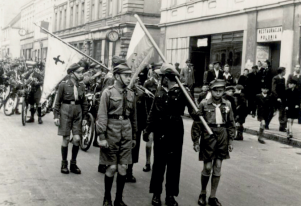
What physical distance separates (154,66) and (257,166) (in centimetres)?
288

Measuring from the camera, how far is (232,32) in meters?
21.7

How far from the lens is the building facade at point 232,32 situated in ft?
→ 58.5

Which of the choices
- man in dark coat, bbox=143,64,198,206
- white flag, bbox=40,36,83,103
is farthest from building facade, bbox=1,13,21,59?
man in dark coat, bbox=143,64,198,206

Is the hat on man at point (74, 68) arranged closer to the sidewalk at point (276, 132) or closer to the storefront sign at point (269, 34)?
the sidewalk at point (276, 132)

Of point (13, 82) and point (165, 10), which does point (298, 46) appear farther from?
point (165, 10)

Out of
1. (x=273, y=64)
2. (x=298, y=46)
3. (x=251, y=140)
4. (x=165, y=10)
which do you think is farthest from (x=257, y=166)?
(x=165, y=10)

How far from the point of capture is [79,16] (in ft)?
155

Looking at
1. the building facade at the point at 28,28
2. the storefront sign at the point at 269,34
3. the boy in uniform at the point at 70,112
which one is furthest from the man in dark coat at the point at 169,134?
the building facade at the point at 28,28

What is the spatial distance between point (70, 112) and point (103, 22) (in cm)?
3284

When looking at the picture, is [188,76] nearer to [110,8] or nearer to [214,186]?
[214,186]

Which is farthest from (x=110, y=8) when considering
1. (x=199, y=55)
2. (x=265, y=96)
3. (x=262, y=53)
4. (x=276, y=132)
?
(x=265, y=96)

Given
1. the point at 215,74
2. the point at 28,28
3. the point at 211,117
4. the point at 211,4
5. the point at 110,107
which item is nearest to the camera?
the point at 110,107

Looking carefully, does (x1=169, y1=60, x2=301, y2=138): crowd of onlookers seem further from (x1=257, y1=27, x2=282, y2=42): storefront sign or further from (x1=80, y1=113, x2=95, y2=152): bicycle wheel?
(x1=80, y1=113, x2=95, y2=152): bicycle wheel

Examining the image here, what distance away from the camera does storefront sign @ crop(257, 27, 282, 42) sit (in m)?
18.4
